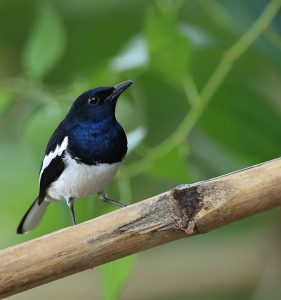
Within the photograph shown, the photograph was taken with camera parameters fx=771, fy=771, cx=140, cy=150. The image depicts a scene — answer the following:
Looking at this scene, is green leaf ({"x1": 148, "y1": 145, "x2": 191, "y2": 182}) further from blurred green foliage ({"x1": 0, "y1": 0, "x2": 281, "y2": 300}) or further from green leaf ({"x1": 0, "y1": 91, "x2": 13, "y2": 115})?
green leaf ({"x1": 0, "y1": 91, "x2": 13, "y2": 115})

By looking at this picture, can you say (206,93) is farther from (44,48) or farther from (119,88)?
(44,48)

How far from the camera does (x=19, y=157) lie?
196 cm

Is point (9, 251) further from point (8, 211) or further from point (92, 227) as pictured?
point (8, 211)

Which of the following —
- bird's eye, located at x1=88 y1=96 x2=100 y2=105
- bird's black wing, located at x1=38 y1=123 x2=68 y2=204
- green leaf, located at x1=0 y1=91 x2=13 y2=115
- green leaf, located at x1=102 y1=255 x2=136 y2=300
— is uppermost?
green leaf, located at x1=0 y1=91 x2=13 y2=115

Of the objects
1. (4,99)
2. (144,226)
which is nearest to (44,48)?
(4,99)

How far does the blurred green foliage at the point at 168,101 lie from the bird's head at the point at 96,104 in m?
0.02

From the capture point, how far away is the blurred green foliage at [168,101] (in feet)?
4.44

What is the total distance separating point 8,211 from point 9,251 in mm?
765

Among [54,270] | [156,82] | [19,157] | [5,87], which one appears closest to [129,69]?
[5,87]

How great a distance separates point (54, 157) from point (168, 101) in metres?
0.48

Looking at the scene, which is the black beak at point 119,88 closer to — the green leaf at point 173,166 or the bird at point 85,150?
the bird at point 85,150

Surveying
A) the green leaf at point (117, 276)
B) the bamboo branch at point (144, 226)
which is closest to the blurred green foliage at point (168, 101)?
the green leaf at point (117, 276)

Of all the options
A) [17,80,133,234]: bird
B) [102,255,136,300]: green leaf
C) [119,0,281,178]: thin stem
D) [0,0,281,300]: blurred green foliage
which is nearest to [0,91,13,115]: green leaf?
[0,0,281,300]: blurred green foliage

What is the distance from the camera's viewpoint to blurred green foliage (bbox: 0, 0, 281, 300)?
4.44ft
